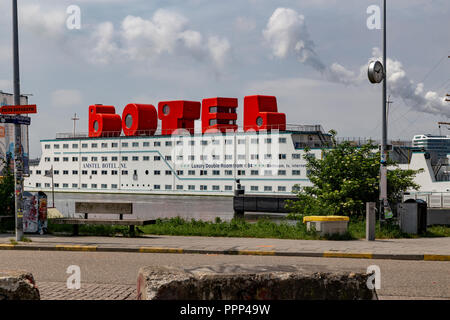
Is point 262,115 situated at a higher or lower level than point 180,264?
higher

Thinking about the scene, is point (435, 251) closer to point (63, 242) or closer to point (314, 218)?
point (314, 218)

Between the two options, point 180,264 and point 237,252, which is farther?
point 237,252

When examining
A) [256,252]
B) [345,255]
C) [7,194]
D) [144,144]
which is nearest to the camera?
[345,255]

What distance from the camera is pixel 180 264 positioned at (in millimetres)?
10438

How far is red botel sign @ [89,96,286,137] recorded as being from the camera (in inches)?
2744

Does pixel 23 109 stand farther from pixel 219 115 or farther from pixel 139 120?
pixel 139 120

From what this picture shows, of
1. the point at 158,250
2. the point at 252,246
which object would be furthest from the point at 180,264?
the point at 252,246

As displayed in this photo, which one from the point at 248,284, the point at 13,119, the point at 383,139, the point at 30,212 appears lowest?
the point at 30,212

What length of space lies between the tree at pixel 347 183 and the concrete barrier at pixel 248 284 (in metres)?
12.2

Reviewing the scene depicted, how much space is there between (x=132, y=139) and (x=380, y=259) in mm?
72474

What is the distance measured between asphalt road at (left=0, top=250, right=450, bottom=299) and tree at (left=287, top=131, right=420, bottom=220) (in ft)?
20.0

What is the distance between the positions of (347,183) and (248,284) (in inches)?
504

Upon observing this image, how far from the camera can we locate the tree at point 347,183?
17453mm

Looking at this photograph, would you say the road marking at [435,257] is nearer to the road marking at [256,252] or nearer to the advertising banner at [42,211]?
the road marking at [256,252]
